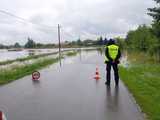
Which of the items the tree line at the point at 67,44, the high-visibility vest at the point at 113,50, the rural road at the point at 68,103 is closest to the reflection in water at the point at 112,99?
the rural road at the point at 68,103

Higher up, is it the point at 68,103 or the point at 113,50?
the point at 113,50

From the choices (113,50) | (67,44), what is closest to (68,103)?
(113,50)

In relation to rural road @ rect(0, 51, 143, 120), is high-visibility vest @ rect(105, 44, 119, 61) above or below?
above

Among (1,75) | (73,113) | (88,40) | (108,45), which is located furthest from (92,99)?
(88,40)

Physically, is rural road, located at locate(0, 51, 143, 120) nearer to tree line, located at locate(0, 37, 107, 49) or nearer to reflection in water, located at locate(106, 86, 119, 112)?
reflection in water, located at locate(106, 86, 119, 112)

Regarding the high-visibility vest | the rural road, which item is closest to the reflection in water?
the rural road

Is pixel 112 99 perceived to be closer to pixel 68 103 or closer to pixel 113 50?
pixel 68 103

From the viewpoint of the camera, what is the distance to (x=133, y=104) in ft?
29.4

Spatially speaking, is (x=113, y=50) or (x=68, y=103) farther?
(x=113, y=50)

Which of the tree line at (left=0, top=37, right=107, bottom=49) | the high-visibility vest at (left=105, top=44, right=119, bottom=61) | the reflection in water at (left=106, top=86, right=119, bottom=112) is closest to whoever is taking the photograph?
the reflection in water at (left=106, top=86, right=119, bottom=112)

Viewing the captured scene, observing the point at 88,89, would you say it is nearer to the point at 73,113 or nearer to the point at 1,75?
the point at 73,113

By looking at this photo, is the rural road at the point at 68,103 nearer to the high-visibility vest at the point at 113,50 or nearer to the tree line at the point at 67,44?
the high-visibility vest at the point at 113,50

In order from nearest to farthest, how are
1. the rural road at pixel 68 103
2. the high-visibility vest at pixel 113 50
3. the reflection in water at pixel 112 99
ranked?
the rural road at pixel 68 103, the reflection in water at pixel 112 99, the high-visibility vest at pixel 113 50

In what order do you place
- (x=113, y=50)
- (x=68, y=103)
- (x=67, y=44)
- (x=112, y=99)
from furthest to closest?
(x=67, y=44) → (x=113, y=50) → (x=112, y=99) → (x=68, y=103)
